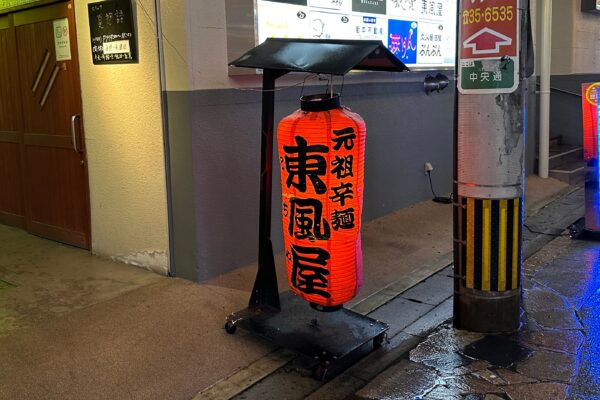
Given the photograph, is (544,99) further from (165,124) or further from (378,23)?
(165,124)

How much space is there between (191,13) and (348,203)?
7.78 ft

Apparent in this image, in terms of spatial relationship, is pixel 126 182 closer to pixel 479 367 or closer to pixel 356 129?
pixel 356 129

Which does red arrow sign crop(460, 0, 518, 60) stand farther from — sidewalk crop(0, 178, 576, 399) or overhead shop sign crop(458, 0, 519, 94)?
sidewalk crop(0, 178, 576, 399)

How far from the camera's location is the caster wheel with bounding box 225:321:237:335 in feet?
14.9

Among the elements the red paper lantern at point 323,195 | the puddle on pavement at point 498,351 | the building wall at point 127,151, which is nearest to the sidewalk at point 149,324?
the building wall at point 127,151

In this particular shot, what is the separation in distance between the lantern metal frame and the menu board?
174 centimetres

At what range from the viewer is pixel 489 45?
4199 mm

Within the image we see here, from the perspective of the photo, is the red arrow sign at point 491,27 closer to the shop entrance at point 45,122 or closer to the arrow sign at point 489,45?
the arrow sign at point 489,45

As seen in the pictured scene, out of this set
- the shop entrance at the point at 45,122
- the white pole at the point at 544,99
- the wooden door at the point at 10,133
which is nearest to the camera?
the shop entrance at the point at 45,122

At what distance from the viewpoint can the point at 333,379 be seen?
13.2 ft

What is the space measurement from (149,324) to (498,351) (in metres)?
2.65

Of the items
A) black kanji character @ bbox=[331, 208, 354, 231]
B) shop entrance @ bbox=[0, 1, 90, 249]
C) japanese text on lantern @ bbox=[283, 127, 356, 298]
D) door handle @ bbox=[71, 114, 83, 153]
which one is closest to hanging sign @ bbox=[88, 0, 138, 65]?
shop entrance @ bbox=[0, 1, 90, 249]

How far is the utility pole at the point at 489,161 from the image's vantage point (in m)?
4.20

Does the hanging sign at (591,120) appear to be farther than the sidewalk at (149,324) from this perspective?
Yes
